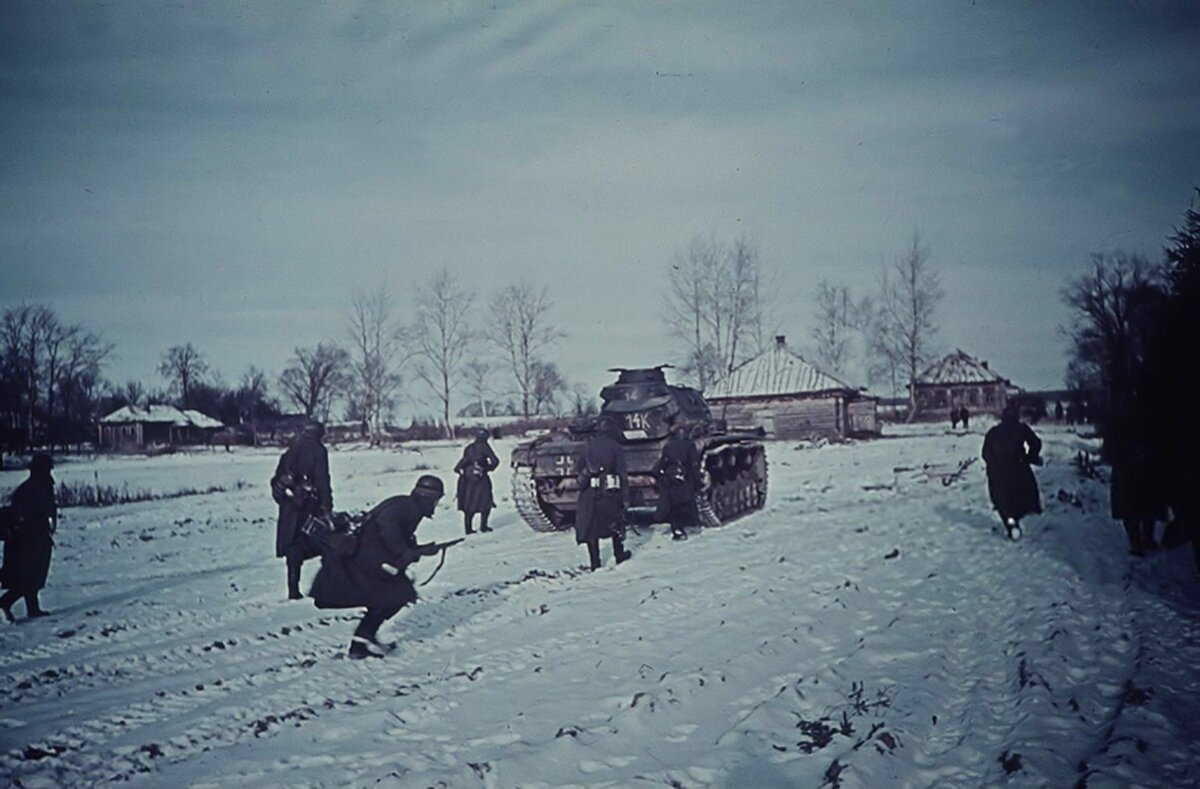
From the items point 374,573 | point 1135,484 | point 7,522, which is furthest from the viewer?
point 1135,484

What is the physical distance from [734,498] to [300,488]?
780cm

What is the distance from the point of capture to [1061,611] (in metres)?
6.75

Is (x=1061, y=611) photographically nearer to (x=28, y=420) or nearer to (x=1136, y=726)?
(x=1136, y=726)

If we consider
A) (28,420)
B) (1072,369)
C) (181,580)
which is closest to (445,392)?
(181,580)

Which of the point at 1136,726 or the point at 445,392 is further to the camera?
the point at 445,392

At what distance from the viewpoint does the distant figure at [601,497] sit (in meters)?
9.64

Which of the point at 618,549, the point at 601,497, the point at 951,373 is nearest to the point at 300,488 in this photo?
the point at 601,497

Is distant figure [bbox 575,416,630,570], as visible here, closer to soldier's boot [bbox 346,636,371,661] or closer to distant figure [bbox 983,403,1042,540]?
soldier's boot [bbox 346,636,371,661]

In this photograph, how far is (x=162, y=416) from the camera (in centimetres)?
964

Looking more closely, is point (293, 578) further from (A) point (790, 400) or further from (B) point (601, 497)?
(A) point (790, 400)

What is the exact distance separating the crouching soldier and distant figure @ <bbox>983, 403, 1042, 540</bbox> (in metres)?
7.67

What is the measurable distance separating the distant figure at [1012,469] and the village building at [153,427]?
1005cm

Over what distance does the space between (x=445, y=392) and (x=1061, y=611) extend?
356 inches

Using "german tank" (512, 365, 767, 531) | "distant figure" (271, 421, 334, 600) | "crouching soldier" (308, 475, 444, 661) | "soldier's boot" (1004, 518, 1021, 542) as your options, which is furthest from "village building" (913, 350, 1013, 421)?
"crouching soldier" (308, 475, 444, 661)
